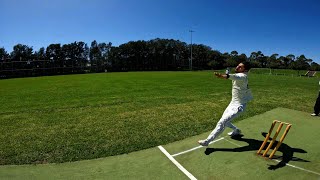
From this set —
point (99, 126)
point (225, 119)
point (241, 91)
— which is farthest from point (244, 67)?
point (99, 126)

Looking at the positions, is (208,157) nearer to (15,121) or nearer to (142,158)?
(142,158)

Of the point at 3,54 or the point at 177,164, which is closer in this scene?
the point at 177,164

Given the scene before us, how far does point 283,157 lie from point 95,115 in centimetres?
765

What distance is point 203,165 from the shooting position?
6039mm

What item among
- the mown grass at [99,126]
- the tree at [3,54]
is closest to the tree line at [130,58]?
the tree at [3,54]

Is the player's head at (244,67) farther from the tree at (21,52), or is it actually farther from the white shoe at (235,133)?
the tree at (21,52)

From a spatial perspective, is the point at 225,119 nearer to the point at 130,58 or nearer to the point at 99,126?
the point at 99,126

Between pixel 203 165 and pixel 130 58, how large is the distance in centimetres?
11570

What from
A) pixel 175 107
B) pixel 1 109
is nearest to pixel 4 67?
pixel 1 109

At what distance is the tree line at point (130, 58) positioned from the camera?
318ft

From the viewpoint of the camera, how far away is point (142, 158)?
6.77m

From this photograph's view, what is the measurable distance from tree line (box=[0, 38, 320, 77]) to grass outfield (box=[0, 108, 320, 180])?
90.0 meters

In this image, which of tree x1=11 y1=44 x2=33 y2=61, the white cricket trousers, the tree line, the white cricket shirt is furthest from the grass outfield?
tree x1=11 y1=44 x2=33 y2=61

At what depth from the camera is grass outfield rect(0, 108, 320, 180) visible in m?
5.58
